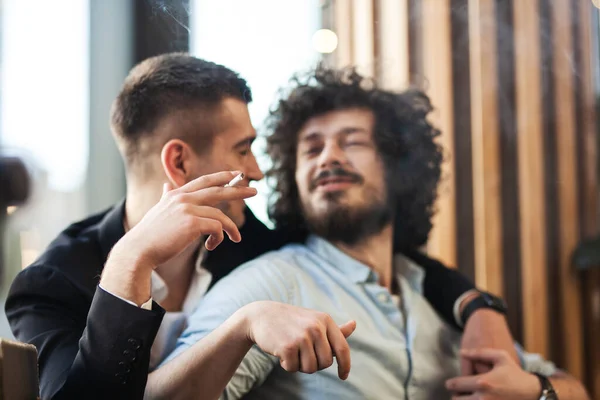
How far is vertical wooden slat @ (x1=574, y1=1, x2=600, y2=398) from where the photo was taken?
3.76 ft

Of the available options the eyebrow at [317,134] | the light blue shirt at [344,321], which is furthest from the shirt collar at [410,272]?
the eyebrow at [317,134]

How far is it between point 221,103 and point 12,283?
0.85ft

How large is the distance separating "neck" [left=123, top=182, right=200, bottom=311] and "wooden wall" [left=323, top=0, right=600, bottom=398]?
43cm

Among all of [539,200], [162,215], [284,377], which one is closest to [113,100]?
[162,215]

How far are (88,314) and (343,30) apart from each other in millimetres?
458

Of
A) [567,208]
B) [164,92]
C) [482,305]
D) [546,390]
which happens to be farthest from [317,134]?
[567,208]

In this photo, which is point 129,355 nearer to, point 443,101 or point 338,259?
point 338,259

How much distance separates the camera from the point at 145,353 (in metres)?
0.56

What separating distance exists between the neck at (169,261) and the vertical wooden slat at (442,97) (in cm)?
46

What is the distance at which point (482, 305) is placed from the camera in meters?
0.92

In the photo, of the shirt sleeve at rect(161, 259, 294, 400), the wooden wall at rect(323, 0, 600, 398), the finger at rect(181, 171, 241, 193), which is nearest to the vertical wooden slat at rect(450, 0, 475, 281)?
the wooden wall at rect(323, 0, 600, 398)

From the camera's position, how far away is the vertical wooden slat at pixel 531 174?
1088 mm

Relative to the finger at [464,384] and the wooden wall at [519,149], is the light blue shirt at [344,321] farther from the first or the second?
the wooden wall at [519,149]

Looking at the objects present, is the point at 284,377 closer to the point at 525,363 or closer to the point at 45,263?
the point at 45,263
